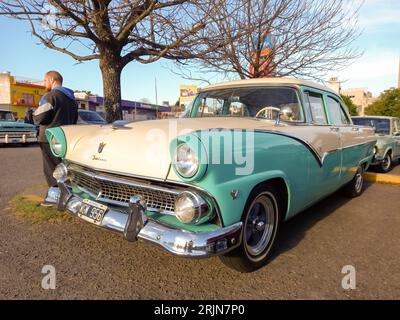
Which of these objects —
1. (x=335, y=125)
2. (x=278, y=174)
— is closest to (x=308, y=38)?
(x=335, y=125)

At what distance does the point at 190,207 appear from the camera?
2137mm

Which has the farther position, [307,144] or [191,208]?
[307,144]

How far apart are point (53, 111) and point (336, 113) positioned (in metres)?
3.68

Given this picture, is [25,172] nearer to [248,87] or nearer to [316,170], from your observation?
[248,87]

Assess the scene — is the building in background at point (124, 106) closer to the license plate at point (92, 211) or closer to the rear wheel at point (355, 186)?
the rear wheel at point (355, 186)

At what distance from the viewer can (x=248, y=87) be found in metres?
3.76

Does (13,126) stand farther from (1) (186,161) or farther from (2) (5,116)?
(1) (186,161)

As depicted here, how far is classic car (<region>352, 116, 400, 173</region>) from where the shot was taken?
7.21 meters

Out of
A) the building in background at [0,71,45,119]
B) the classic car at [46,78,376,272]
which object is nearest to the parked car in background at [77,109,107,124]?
the classic car at [46,78,376,272]

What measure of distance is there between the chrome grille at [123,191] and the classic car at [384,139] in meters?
6.33

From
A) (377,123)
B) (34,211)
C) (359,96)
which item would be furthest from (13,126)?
(359,96)

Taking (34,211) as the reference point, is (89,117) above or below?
above

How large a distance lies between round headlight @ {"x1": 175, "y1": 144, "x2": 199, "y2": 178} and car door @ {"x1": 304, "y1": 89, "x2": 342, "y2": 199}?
1.53 m

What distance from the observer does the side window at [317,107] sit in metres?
3.62
